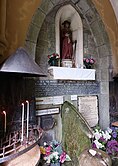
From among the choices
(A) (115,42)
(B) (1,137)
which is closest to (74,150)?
(B) (1,137)

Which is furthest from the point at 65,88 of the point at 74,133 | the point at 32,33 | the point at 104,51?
the point at 104,51

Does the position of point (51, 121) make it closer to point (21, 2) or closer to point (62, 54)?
point (62, 54)

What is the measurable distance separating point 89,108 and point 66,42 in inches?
45.6

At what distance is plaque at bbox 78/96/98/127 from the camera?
2465mm

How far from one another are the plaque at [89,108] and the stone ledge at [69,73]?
0.35 m

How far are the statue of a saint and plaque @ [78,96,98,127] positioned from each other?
74 centimetres

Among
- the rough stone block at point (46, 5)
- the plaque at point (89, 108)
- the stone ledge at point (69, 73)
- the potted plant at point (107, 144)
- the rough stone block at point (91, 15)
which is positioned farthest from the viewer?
the rough stone block at point (91, 15)

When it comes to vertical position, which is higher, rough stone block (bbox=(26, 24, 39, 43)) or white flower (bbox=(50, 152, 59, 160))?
rough stone block (bbox=(26, 24, 39, 43))

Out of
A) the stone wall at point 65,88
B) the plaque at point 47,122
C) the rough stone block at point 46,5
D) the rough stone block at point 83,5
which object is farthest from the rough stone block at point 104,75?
the rough stone block at point 46,5

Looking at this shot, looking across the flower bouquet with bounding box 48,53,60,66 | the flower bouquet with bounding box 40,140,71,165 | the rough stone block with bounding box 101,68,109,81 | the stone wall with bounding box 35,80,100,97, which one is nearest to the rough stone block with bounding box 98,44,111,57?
the rough stone block with bounding box 101,68,109,81

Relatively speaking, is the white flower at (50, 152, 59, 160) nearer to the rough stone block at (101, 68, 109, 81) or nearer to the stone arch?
the stone arch

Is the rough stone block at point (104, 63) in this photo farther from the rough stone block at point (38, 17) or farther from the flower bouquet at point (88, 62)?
the rough stone block at point (38, 17)

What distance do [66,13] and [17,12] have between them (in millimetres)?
1046

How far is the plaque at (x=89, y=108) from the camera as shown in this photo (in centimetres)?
246
